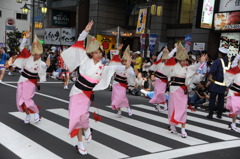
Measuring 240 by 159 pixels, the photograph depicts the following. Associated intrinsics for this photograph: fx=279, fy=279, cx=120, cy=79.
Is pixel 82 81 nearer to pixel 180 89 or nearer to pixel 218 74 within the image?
pixel 180 89

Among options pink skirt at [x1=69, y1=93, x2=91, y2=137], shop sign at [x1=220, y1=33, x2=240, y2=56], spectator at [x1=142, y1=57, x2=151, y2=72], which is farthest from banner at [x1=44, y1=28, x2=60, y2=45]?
pink skirt at [x1=69, y1=93, x2=91, y2=137]

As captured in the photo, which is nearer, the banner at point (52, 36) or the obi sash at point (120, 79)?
the obi sash at point (120, 79)

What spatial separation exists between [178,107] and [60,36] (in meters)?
25.4

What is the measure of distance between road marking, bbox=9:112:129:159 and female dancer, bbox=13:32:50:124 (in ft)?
1.09

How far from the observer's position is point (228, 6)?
1513 centimetres


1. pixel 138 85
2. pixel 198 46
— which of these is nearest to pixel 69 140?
pixel 138 85

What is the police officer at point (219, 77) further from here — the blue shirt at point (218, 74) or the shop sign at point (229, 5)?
the shop sign at point (229, 5)

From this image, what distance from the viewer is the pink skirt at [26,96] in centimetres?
644

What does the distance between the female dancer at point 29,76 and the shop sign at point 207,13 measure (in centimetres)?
1122

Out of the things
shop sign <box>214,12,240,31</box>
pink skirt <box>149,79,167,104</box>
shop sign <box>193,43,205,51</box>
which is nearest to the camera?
pink skirt <box>149,79,167,104</box>

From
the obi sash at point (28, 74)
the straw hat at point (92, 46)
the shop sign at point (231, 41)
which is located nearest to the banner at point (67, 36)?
the shop sign at point (231, 41)

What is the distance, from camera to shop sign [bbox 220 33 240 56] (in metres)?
15.4

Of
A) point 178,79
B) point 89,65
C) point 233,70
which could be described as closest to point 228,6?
point 233,70

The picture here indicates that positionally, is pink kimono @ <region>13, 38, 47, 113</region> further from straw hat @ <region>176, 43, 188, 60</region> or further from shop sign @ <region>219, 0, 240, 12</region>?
shop sign @ <region>219, 0, 240, 12</region>
